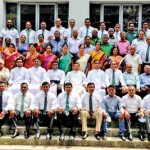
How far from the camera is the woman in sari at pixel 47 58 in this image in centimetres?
1016

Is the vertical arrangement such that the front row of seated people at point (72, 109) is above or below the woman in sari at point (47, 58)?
below

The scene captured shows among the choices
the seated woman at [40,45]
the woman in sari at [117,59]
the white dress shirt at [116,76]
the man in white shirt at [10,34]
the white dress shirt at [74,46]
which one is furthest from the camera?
the man in white shirt at [10,34]

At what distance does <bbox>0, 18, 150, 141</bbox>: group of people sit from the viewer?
8531 mm

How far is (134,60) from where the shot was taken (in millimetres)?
10141

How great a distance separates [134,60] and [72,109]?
103 inches

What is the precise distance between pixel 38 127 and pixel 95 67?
236 cm

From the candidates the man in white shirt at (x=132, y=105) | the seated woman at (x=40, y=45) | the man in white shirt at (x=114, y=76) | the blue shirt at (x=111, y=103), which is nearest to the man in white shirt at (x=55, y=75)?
the seated woman at (x=40, y=45)

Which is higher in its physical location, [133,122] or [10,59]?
[10,59]

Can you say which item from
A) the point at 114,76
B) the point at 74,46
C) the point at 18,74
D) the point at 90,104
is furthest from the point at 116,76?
the point at 18,74

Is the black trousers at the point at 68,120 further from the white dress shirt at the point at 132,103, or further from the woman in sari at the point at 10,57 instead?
the woman in sari at the point at 10,57

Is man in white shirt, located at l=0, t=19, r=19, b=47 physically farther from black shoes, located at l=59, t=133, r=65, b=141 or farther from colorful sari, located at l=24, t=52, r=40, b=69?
black shoes, located at l=59, t=133, r=65, b=141

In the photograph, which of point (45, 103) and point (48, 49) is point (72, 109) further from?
point (48, 49)

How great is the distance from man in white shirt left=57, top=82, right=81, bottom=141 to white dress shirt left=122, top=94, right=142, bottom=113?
1.08 metres

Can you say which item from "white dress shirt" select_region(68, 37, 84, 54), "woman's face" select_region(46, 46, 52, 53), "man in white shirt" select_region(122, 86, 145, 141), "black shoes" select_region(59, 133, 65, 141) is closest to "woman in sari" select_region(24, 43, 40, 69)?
"woman's face" select_region(46, 46, 52, 53)
